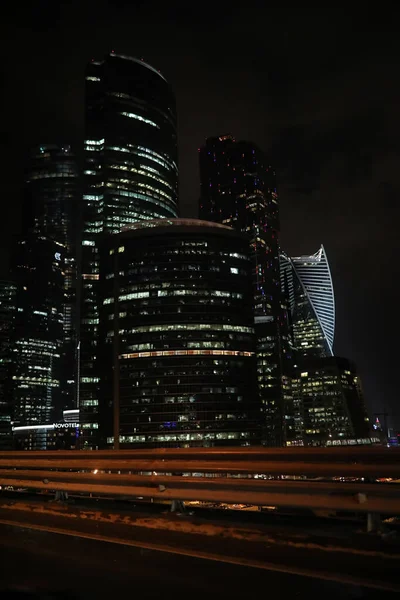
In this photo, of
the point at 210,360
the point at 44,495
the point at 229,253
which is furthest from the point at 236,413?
the point at 44,495

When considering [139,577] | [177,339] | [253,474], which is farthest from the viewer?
[177,339]

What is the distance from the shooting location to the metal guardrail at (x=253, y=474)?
6785mm

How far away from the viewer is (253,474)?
8.38m

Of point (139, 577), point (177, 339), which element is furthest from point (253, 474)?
point (177, 339)

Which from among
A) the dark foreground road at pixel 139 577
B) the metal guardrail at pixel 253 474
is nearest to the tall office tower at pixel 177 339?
the metal guardrail at pixel 253 474

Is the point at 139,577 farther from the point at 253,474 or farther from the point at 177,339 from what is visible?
the point at 177,339

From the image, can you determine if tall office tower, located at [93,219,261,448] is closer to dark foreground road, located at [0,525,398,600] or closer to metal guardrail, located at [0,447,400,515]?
metal guardrail, located at [0,447,400,515]

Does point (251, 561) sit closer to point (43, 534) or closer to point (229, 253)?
point (43, 534)

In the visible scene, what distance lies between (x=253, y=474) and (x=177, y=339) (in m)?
146

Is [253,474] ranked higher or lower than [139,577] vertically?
higher

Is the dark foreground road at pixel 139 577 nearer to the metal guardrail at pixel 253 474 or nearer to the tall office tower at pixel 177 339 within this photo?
the metal guardrail at pixel 253 474

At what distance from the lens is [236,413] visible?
505ft

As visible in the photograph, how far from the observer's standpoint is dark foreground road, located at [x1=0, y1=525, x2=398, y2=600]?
5.45 meters

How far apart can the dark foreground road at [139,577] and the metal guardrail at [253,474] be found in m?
1.30
